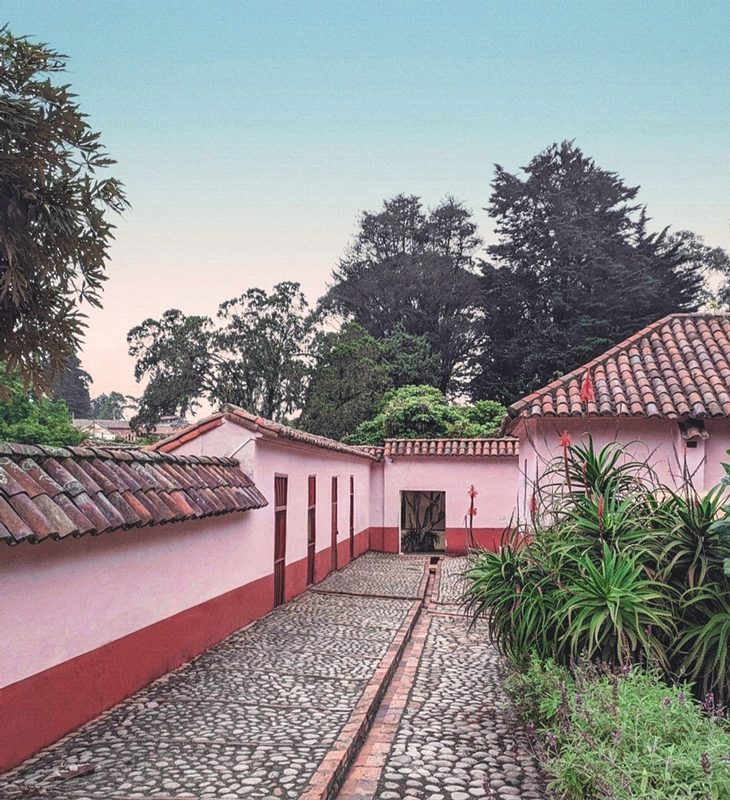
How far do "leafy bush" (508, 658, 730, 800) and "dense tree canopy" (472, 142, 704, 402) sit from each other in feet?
88.2

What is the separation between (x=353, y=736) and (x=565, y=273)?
3012 centimetres

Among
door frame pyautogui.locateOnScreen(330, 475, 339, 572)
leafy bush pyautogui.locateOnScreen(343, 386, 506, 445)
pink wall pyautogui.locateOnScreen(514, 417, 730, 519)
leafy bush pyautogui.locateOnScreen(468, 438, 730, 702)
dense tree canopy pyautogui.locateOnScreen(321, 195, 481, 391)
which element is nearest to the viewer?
leafy bush pyautogui.locateOnScreen(468, 438, 730, 702)

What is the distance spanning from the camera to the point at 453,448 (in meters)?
20.1

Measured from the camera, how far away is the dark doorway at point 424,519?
2336cm

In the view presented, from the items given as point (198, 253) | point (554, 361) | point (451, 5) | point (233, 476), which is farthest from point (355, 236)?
point (233, 476)

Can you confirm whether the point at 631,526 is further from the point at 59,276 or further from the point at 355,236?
the point at 355,236

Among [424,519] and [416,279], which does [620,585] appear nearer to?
[424,519]

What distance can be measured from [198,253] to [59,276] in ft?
42.0

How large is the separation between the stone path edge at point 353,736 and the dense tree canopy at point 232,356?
24.4m

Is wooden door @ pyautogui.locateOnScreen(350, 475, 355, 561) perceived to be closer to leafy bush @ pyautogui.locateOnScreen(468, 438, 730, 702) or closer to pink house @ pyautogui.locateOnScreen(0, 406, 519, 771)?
pink house @ pyautogui.locateOnScreen(0, 406, 519, 771)

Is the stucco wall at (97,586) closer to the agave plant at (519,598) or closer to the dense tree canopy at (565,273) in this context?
the agave plant at (519,598)

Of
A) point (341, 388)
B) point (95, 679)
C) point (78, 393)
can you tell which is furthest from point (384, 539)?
point (78, 393)

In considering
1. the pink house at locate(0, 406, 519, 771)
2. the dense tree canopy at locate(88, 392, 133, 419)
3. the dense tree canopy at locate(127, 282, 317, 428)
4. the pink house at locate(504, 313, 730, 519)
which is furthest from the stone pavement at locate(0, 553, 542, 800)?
the dense tree canopy at locate(88, 392, 133, 419)

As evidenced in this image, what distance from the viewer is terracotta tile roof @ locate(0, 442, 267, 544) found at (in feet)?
14.7
